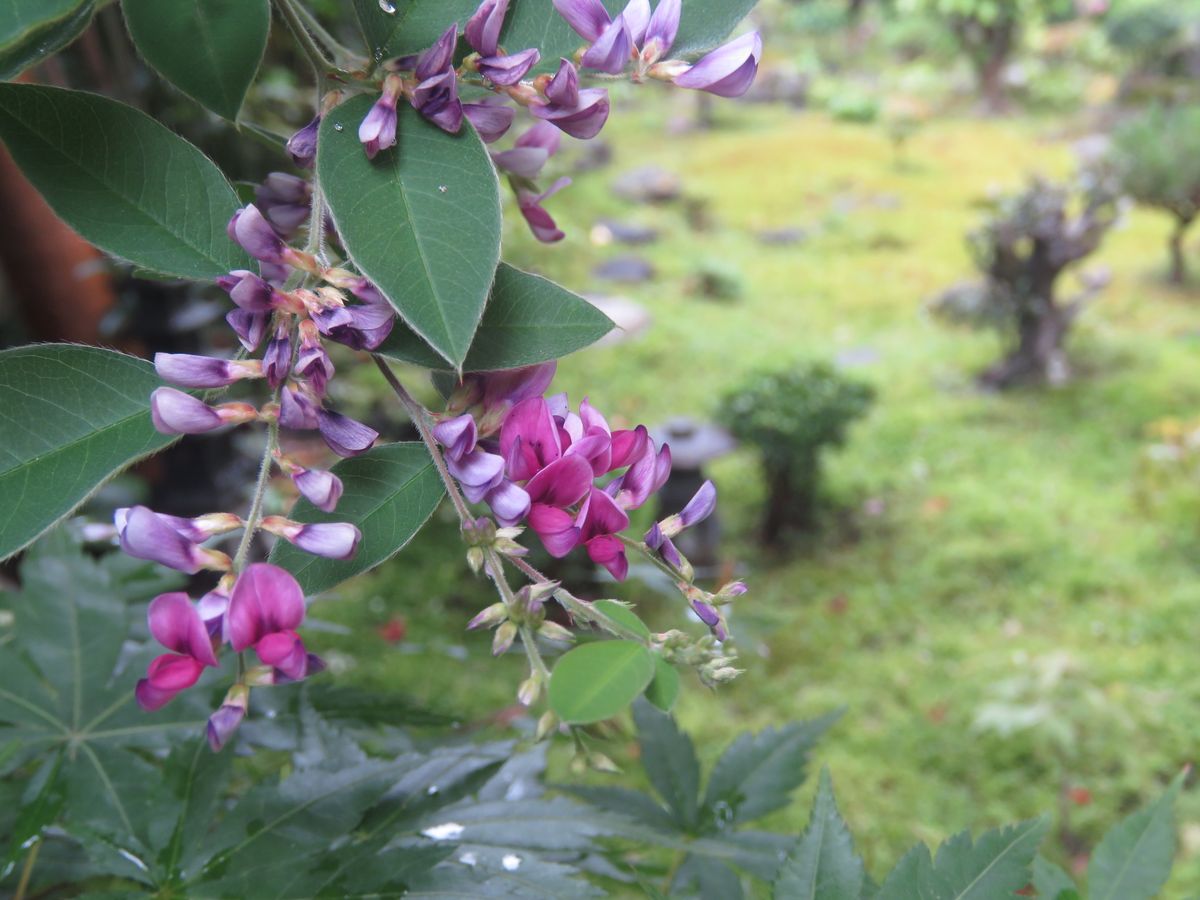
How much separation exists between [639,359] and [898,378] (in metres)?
0.88

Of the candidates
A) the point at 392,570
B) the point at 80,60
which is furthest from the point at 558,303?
the point at 392,570

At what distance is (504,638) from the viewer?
0.29 m

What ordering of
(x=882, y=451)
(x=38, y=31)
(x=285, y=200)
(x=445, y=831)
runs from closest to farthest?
(x=38, y=31), (x=285, y=200), (x=445, y=831), (x=882, y=451)

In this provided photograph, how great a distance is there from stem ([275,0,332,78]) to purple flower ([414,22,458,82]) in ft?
0.12

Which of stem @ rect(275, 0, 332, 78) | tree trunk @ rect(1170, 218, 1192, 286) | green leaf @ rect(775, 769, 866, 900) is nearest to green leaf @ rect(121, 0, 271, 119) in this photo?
stem @ rect(275, 0, 332, 78)

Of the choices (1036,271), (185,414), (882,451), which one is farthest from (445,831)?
(1036,271)

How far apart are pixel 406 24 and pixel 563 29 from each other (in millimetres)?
51

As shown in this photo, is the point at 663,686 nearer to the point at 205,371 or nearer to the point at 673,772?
the point at 205,371

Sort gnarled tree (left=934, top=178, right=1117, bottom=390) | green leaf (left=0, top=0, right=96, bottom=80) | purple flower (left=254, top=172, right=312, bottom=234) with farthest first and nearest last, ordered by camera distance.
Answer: gnarled tree (left=934, top=178, right=1117, bottom=390), purple flower (left=254, top=172, right=312, bottom=234), green leaf (left=0, top=0, right=96, bottom=80)

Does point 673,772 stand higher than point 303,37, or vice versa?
point 303,37

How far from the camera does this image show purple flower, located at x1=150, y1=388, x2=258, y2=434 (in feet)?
0.92

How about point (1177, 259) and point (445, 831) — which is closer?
point (445, 831)

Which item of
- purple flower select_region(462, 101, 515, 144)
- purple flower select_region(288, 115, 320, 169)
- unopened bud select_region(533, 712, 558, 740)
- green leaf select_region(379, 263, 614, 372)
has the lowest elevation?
unopened bud select_region(533, 712, 558, 740)

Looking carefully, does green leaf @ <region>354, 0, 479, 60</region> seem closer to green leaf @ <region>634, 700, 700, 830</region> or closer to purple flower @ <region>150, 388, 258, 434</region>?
purple flower @ <region>150, 388, 258, 434</region>
